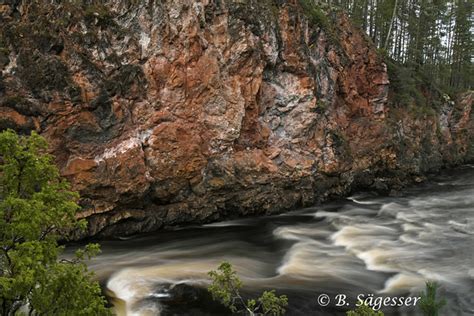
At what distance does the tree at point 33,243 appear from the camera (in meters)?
5.34

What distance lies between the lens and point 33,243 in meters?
5.41

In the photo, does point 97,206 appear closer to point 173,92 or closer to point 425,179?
point 173,92

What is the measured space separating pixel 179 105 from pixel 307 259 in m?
8.32

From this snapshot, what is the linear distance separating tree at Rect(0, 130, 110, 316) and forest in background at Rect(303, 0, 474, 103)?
3060 cm

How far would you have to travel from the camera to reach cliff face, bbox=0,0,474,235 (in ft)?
52.4

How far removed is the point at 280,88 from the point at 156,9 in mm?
7669

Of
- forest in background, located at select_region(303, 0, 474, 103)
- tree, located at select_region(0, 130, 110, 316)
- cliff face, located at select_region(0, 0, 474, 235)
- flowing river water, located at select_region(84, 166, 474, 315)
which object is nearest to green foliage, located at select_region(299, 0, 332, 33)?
cliff face, located at select_region(0, 0, 474, 235)

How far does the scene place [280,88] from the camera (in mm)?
22406

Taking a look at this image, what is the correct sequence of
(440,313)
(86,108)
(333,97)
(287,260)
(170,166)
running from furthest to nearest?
1. (333,97)
2. (170,166)
3. (86,108)
4. (287,260)
5. (440,313)

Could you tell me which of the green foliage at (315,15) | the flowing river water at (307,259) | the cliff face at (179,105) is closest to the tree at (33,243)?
the flowing river water at (307,259)

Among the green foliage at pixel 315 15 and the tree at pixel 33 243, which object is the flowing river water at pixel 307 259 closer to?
the tree at pixel 33 243

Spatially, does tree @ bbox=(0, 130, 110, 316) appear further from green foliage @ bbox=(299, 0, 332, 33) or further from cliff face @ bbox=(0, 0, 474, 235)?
green foliage @ bbox=(299, 0, 332, 33)

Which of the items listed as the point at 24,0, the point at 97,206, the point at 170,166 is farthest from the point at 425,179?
the point at 24,0

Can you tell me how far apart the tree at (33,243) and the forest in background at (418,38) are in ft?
100
